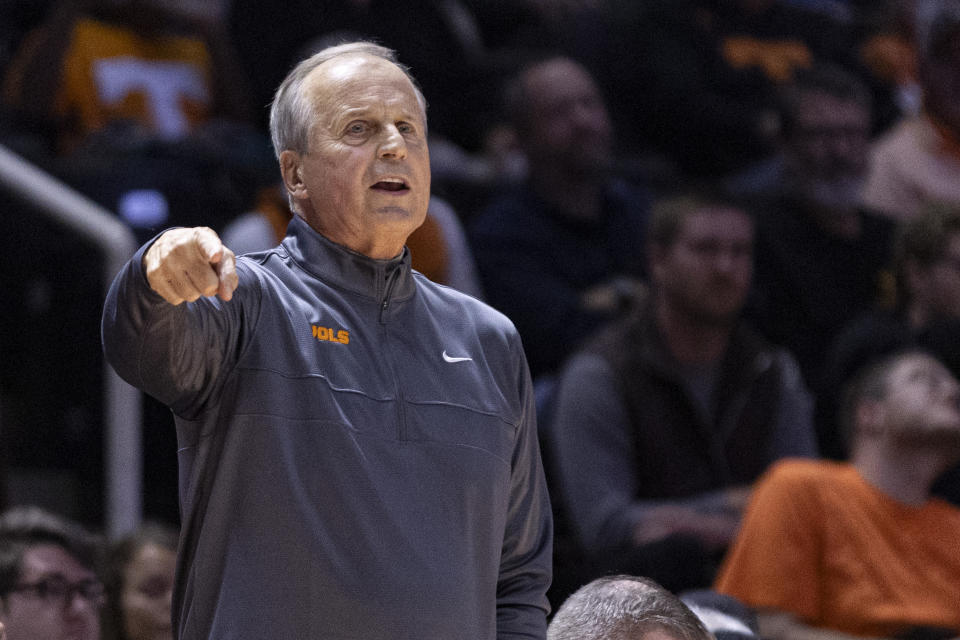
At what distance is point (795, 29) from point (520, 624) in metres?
4.97

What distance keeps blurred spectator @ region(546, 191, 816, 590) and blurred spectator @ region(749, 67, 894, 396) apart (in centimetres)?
58

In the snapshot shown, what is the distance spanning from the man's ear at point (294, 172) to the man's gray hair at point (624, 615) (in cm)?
68

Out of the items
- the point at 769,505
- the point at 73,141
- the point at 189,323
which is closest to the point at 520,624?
the point at 189,323

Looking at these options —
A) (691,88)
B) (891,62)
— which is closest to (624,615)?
(691,88)

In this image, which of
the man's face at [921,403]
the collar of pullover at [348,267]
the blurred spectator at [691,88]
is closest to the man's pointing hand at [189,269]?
the collar of pullover at [348,267]

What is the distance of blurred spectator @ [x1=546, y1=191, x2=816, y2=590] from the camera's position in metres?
3.40

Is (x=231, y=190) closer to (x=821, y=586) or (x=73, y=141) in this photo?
(x=73, y=141)

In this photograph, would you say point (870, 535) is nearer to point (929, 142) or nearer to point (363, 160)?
point (363, 160)

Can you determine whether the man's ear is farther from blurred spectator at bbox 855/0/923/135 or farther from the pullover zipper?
blurred spectator at bbox 855/0/923/135

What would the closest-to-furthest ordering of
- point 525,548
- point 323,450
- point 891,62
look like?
point 323,450 < point 525,548 < point 891,62

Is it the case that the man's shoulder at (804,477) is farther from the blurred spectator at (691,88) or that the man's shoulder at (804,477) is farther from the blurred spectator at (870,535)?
the blurred spectator at (691,88)

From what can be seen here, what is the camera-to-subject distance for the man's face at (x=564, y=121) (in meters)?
4.53

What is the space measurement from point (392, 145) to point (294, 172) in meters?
0.14

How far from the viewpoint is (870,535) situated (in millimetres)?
3150
